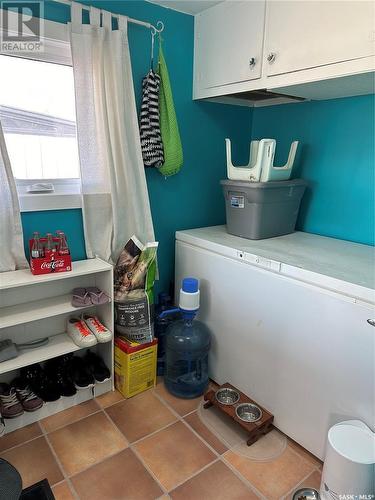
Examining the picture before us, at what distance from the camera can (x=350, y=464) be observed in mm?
1142

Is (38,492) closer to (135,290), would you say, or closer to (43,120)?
(135,290)

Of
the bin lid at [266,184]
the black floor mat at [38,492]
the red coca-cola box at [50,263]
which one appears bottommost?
the black floor mat at [38,492]

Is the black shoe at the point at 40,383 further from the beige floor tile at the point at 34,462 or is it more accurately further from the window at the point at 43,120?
Result: the window at the point at 43,120

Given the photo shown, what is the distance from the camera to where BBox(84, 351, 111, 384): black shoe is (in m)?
1.85

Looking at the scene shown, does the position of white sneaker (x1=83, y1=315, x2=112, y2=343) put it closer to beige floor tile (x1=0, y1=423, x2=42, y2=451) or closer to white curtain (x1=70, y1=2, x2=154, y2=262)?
white curtain (x1=70, y1=2, x2=154, y2=262)

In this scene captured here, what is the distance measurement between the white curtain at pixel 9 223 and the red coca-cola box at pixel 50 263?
69mm

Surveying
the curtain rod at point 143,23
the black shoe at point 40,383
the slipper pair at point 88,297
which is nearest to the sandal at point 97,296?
the slipper pair at point 88,297

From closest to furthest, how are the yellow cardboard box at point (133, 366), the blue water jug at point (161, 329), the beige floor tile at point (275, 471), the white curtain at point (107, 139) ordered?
the beige floor tile at point (275, 471)
the white curtain at point (107, 139)
the yellow cardboard box at point (133, 366)
the blue water jug at point (161, 329)

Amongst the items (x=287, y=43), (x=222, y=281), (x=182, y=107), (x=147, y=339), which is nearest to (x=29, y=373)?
(x=147, y=339)

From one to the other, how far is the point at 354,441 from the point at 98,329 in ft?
4.03

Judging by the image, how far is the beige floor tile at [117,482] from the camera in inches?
52.2

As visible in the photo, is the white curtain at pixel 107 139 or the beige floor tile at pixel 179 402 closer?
the white curtain at pixel 107 139

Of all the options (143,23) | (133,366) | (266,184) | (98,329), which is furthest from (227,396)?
(143,23)

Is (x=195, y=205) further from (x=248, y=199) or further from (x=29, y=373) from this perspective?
(x=29, y=373)
